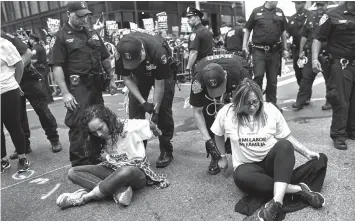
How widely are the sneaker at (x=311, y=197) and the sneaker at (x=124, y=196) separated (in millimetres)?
1277

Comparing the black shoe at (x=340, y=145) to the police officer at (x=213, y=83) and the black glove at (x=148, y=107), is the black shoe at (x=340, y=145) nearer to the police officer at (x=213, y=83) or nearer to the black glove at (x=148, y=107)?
the police officer at (x=213, y=83)

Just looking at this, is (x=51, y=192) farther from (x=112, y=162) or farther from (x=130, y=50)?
(x=130, y=50)

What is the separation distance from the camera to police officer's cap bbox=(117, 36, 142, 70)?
297cm

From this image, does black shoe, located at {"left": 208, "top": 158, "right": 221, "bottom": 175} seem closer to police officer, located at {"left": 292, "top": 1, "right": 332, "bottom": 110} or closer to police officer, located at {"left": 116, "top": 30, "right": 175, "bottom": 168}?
police officer, located at {"left": 116, "top": 30, "right": 175, "bottom": 168}

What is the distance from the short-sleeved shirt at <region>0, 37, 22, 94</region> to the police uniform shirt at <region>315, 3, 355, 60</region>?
10.3 ft

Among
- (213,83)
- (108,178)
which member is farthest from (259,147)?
(108,178)

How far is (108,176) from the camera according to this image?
2.86 m

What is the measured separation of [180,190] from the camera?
299 cm

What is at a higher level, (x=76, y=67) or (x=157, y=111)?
(x=76, y=67)

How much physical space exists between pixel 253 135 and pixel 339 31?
5.73 feet

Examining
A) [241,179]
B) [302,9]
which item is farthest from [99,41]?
[302,9]

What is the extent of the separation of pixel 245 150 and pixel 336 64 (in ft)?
5.43

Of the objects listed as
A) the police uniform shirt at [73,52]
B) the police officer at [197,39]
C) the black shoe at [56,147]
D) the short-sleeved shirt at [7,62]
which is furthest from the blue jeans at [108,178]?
the police officer at [197,39]

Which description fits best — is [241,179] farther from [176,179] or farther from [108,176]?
[108,176]
